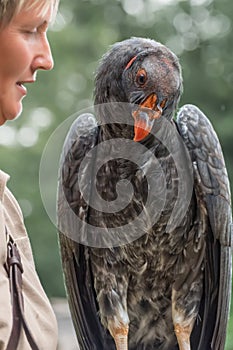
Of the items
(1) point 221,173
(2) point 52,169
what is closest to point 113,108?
(2) point 52,169

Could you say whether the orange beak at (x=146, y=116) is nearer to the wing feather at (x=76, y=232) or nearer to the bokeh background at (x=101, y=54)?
the wing feather at (x=76, y=232)

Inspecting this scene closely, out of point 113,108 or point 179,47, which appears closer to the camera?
point 113,108

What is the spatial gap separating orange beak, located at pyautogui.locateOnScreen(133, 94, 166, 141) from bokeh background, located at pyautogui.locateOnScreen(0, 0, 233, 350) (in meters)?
5.06

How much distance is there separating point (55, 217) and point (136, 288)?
326 mm

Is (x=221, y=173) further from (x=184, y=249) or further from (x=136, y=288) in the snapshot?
(x=136, y=288)

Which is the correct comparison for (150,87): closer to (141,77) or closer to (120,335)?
(141,77)

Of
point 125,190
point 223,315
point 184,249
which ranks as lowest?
point 223,315

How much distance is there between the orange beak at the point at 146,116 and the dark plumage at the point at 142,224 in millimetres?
131

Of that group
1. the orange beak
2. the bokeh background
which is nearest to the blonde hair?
the orange beak

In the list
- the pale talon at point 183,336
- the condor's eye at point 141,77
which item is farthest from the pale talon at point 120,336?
the condor's eye at point 141,77

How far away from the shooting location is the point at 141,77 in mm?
2111

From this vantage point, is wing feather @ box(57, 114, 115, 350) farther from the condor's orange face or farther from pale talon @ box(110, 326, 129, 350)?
the condor's orange face

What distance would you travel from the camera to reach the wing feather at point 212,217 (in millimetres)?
2326

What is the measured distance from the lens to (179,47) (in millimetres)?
7910
